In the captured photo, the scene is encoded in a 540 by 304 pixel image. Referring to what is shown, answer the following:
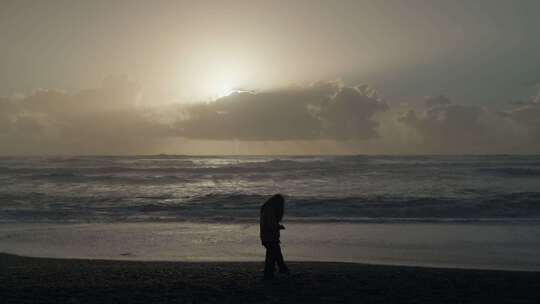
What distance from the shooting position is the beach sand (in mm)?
7234

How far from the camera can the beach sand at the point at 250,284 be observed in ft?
23.7

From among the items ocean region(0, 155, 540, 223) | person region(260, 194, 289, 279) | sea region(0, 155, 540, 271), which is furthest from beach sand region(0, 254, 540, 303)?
ocean region(0, 155, 540, 223)

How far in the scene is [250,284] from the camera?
320 inches

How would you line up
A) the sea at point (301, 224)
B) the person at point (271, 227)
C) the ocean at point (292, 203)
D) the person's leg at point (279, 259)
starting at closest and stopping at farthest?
the person at point (271, 227)
the person's leg at point (279, 259)
the sea at point (301, 224)
the ocean at point (292, 203)

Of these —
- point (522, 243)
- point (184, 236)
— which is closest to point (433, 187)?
point (522, 243)

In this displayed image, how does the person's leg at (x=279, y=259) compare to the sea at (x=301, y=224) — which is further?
the sea at (x=301, y=224)

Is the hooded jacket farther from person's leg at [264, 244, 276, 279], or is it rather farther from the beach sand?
the beach sand

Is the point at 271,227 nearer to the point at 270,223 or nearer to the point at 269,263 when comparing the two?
the point at 270,223

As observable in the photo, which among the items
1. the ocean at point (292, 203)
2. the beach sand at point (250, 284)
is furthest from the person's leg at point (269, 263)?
the ocean at point (292, 203)

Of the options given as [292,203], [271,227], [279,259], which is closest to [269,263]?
[279,259]

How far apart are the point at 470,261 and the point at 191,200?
17338mm

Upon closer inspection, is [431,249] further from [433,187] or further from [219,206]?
[433,187]

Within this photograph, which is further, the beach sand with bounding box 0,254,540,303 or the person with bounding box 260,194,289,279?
the person with bounding box 260,194,289,279

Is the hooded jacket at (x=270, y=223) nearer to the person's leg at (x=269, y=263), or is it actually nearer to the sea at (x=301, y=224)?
the person's leg at (x=269, y=263)
